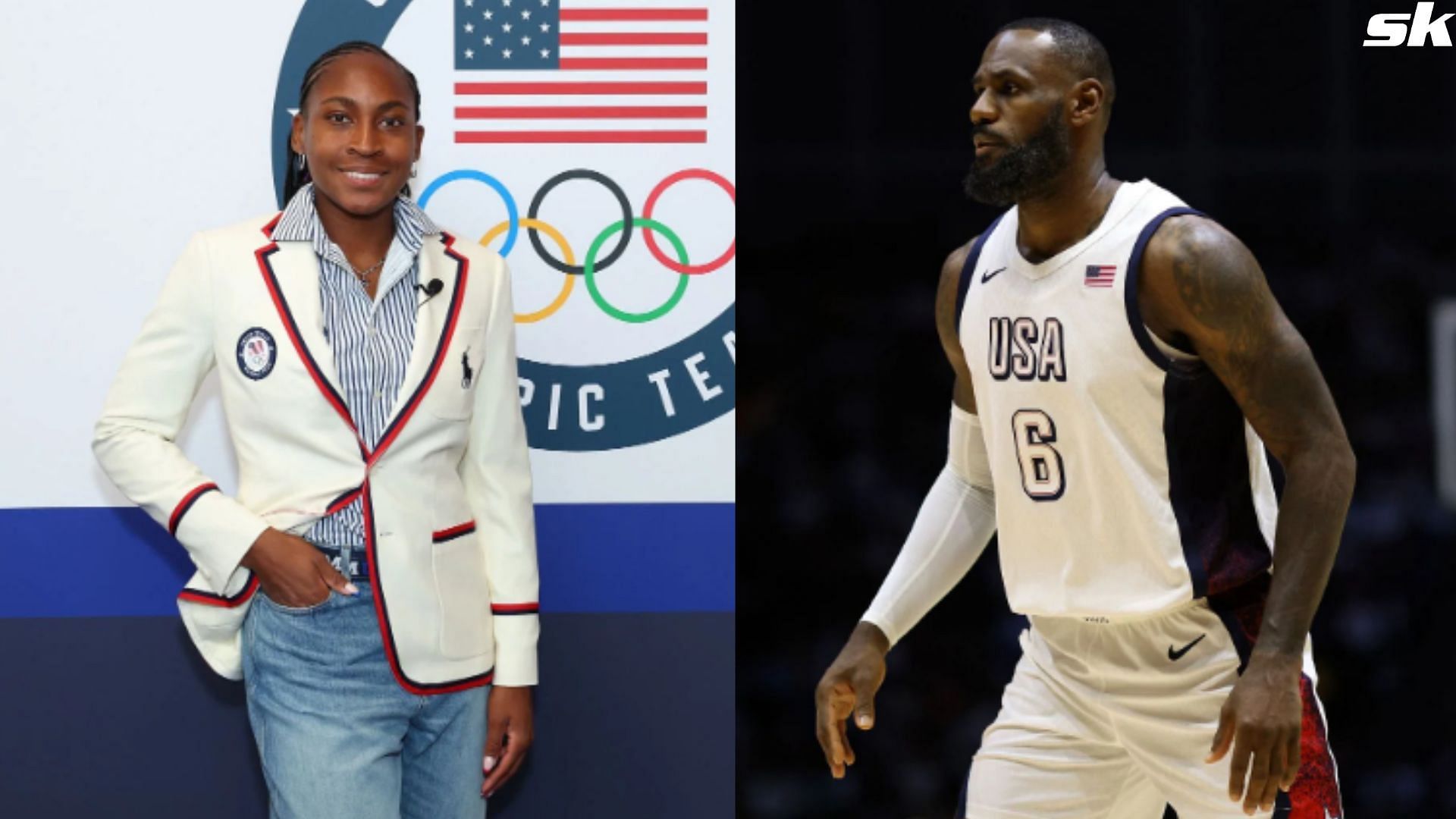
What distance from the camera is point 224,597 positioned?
10.6ft

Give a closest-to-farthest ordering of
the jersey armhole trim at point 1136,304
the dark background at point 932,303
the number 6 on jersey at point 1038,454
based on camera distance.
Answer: the jersey armhole trim at point 1136,304 < the number 6 on jersey at point 1038,454 < the dark background at point 932,303

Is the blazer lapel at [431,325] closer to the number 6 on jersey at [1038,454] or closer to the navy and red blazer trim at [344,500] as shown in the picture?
the navy and red blazer trim at [344,500]

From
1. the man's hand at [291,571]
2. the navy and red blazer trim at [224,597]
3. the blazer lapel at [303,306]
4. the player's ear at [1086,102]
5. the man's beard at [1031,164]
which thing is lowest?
the navy and red blazer trim at [224,597]

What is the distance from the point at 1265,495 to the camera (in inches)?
122

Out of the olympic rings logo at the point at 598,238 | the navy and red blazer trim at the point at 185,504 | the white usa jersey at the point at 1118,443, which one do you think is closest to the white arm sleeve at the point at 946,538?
the white usa jersey at the point at 1118,443

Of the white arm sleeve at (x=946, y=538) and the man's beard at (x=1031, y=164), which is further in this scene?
the white arm sleeve at (x=946, y=538)

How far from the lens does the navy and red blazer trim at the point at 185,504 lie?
3.19 metres

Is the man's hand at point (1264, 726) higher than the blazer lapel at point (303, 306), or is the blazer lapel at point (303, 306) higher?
the blazer lapel at point (303, 306)

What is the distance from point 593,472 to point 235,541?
1.06 m

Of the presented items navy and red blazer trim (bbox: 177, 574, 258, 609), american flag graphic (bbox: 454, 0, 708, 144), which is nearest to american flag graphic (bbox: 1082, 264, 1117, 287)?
american flag graphic (bbox: 454, 0, 708, 144)

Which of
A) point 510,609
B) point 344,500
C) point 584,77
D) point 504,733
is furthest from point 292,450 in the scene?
point 584,77

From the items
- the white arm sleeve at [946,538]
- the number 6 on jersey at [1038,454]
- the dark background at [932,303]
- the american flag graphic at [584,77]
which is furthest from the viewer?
the dark background at [932,303]

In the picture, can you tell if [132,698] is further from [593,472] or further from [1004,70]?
[1004,70]

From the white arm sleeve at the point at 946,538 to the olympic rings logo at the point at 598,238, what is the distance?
826mm
